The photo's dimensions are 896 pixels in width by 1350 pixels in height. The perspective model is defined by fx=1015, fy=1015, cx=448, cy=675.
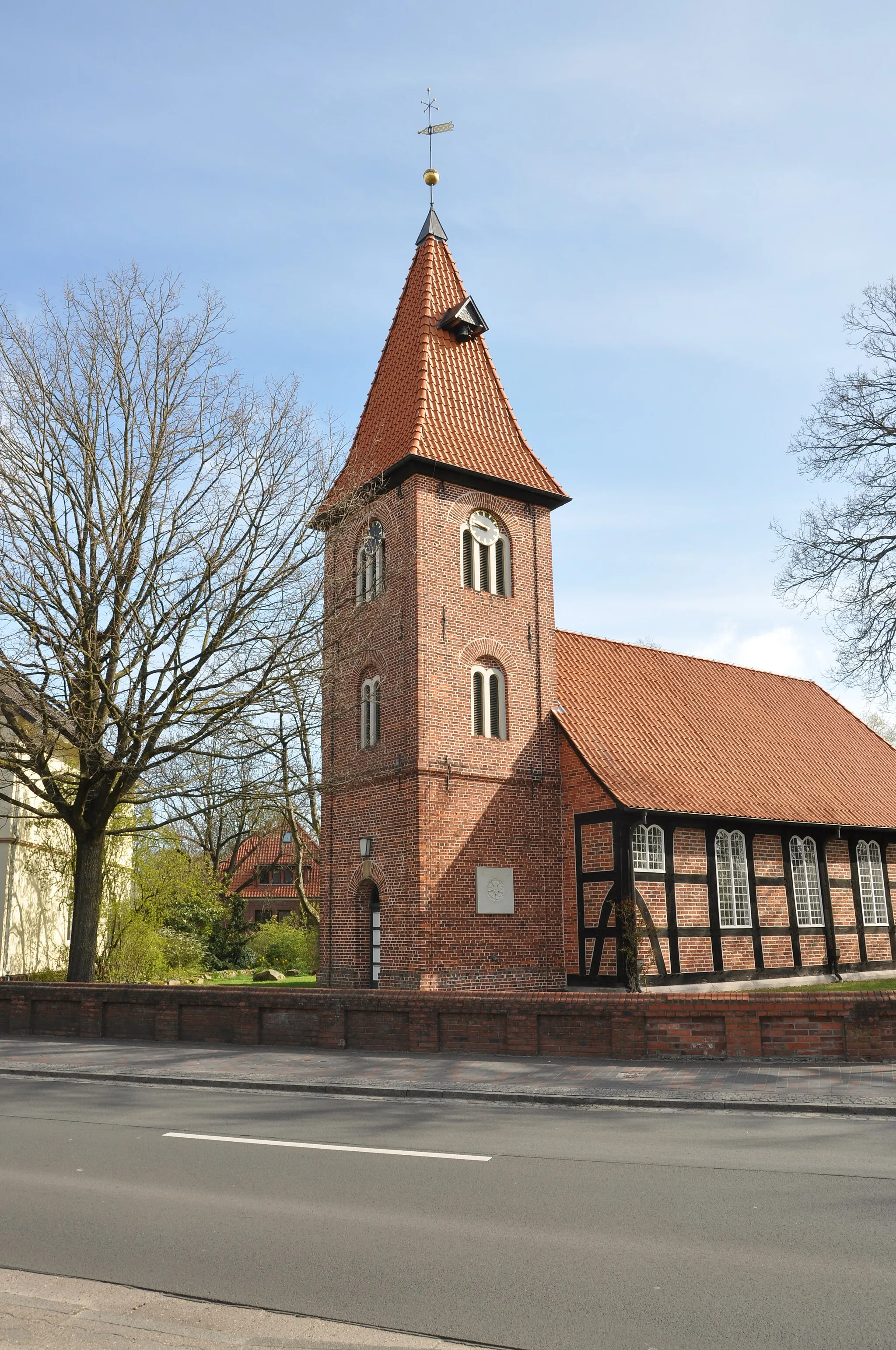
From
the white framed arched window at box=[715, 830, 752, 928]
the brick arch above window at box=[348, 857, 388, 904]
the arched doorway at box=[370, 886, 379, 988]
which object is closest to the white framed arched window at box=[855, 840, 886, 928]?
the white framed arched window at box=[715, 830, 752, 928]

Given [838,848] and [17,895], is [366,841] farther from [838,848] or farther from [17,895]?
[838,848]

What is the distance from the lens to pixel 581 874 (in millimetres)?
20016

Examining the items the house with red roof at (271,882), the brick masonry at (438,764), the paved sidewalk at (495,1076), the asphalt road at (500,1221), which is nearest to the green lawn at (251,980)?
the brick masonry at (438,764)

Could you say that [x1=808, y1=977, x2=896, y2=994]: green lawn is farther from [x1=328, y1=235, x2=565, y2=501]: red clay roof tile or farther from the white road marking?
the white road marking

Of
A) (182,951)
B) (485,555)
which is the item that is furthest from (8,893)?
(485,555)

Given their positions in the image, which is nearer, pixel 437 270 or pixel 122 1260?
pixel 122 1260

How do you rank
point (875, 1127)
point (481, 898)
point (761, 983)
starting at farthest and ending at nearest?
1. point (761, 983)
2. point (481, 898)
3. point (875, 1127)

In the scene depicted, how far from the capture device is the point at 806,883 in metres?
23.1

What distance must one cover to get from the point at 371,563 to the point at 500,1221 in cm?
Answer: 1690

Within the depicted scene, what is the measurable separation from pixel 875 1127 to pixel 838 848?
1660 cm

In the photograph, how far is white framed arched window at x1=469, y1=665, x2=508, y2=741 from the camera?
20250 millimetres

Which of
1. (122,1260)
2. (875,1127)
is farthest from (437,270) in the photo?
(122,1260)

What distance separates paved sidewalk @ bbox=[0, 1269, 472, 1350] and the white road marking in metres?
3.18

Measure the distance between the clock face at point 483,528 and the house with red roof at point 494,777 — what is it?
6cm
